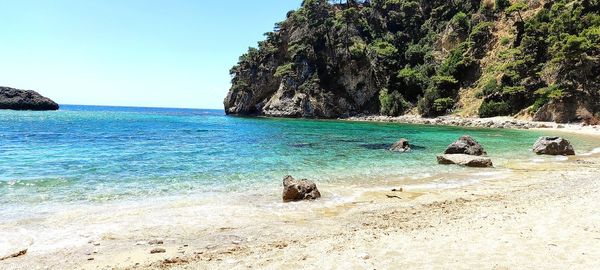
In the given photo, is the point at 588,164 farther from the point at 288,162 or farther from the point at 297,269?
the point at 297,269

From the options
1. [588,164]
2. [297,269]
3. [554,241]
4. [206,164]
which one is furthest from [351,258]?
[588,164]

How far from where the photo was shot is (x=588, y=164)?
20797 millimetres

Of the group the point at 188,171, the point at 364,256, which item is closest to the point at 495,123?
the point at 188,171

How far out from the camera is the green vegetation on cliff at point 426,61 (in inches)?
2208

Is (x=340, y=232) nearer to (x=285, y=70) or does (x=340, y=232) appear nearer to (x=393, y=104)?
(x=393, y=104)

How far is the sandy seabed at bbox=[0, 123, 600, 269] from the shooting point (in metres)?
7.13

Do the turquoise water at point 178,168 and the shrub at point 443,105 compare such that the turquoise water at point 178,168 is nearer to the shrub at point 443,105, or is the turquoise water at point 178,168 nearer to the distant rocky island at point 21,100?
the shrub at point 443,105

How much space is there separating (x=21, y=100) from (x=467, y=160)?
14526 cm

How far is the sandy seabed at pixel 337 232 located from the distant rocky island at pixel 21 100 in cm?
14314

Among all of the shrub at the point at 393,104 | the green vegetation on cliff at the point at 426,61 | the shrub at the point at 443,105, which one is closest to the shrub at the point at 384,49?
the green vegetation on cliff at the point at 426,61

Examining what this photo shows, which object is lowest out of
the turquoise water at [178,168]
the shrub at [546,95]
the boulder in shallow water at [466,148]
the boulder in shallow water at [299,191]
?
the turquoise water at [178,168]

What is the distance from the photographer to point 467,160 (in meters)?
20.9

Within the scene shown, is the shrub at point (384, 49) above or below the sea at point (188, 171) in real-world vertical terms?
above

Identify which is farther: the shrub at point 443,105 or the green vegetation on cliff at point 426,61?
the shrub at point 443,105
